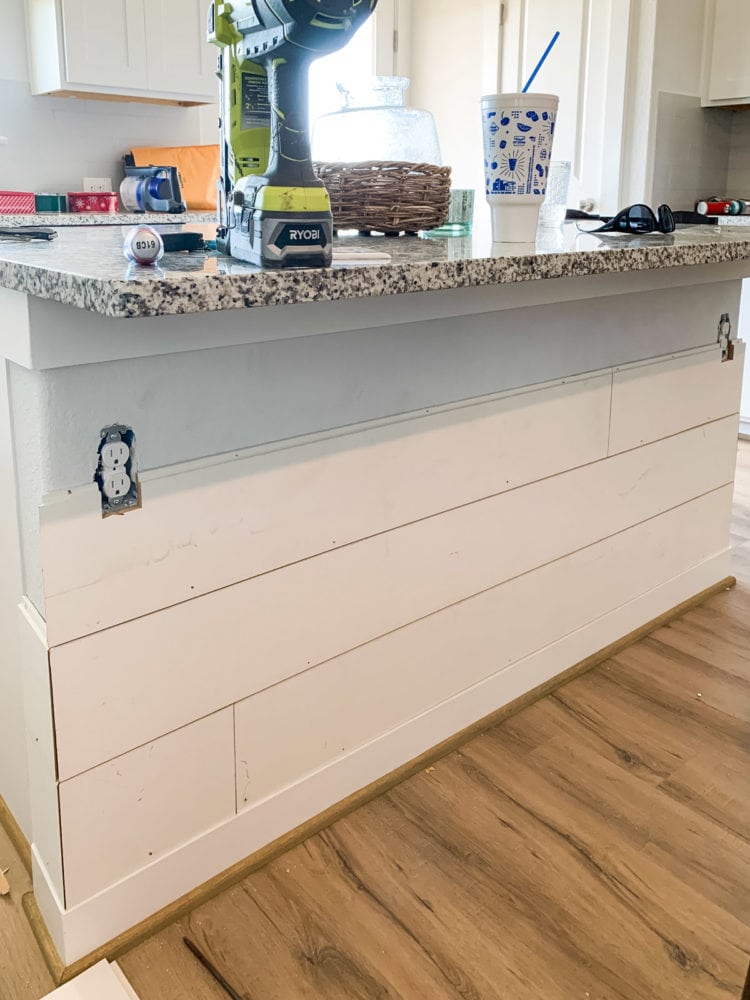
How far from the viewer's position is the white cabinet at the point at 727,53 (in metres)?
3.81

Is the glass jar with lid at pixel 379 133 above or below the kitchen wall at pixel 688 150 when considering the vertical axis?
below

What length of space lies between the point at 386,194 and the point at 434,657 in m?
0.79

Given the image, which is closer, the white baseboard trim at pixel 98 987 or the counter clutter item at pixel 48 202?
the white baseboard trim at pixel 98 987

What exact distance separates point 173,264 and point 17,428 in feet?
0.96

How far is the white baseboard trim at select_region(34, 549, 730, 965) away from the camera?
1175 mm

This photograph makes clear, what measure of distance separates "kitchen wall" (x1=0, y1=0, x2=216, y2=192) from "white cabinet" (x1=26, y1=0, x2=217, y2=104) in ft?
0.23

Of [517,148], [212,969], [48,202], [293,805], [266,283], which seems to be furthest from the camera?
[48,202]

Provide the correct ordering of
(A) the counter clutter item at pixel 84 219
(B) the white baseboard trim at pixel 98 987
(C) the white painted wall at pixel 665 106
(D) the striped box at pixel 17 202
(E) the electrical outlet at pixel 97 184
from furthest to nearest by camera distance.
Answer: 1. (C) the white painted wall at pixel 665 106
2. (E) the electrical outlet at pixel 97 184
3. (D) the striped box at pixel 17 202
4. (A) the counter clutter item at pixel 84 219
5. (B) the white baseboard trim at pixel 98 987

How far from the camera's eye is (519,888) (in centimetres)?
131

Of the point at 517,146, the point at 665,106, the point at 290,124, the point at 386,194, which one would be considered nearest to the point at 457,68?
the point at 665,106

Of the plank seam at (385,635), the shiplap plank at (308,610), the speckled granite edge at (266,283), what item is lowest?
the plank seam at (385,635)

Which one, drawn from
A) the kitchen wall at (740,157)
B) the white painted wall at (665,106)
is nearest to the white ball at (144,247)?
the white painted wall at (665,106)

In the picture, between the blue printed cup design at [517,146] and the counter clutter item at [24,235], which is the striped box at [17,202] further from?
the blue printed cup design at [517,146]

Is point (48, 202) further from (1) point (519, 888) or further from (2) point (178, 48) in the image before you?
(1) point (519, 888)
